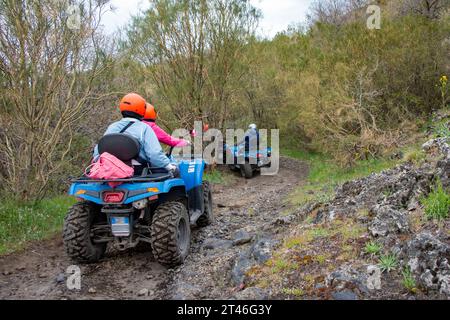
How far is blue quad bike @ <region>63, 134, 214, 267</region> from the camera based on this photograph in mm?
4555

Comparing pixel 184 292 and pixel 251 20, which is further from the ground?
pixel 251 20

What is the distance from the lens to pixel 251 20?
13531 millimetres

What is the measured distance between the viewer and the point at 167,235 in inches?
179

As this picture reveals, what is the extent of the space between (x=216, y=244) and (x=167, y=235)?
1.19 metres

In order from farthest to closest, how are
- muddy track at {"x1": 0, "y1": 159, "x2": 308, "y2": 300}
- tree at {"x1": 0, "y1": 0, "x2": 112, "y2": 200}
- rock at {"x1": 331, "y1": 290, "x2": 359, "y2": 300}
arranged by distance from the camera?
tree at {"x1": 0, "y1": 0, "x2": 112, "y2": 200} < muddy track at {"x1": 0, "y1": 159, "x2": 308, "y2": 300} < rock at {"x1": 331, "y1": 290, "x2": 359, "y2": 300}

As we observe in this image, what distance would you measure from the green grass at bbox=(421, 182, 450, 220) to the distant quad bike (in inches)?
343

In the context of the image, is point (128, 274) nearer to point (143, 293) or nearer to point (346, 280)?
point (143, 293)

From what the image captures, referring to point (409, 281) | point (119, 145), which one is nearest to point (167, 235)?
point (119, 145)

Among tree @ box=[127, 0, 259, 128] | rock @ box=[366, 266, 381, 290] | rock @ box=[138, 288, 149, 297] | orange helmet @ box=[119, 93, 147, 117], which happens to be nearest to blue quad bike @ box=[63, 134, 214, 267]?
rock @ box=[138, 288, 149, 297]

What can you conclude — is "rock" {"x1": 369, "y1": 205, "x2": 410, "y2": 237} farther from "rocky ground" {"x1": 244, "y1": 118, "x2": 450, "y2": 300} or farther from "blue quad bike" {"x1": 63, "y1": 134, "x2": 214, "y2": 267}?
"blue quad bike" {"x1": 63, "y1": 134, "x2": 214, "y2": 267}

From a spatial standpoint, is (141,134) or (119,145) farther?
(141,134)

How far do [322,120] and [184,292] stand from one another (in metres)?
9.16

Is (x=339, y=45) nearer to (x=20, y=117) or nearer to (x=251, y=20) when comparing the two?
(x=251, y=20)
